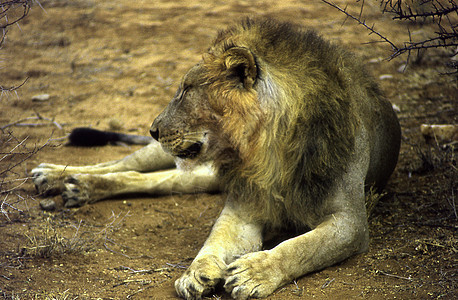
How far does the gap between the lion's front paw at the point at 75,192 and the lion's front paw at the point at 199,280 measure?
1.72 m

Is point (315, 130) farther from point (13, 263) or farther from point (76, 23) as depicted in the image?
point (76, 23)

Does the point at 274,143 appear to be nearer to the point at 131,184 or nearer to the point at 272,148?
the point at 272,148

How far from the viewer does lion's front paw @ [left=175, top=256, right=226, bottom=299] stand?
113 inches

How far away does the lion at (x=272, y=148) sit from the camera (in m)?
3.00

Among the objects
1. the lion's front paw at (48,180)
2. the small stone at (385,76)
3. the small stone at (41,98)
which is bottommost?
the small stone at (385,76)

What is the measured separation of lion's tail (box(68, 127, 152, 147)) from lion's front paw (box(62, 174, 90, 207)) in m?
1.15

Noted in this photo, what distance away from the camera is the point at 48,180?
178 inches

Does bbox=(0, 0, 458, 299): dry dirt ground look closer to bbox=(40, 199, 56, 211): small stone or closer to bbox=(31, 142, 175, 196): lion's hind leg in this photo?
bbox=(40, 199, 56, 211): small stone

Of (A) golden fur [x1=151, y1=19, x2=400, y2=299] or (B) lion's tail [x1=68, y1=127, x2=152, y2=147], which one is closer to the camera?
(A) golden fur [x1=151, y1=19, x2=400, y2=299]

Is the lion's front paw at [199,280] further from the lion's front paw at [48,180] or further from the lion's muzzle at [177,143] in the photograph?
the lion's front paw at [48,180]

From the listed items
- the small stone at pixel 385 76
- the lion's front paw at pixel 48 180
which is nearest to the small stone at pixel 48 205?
the lion's front paw at pixel 48 180

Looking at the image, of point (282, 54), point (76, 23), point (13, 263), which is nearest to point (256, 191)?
point (282, 54)

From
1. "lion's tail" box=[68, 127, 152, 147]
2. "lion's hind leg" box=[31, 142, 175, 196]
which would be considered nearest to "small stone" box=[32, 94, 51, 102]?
"lion's tail" box=[68, 127, 152, 147]

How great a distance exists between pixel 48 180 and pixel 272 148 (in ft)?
7.22
